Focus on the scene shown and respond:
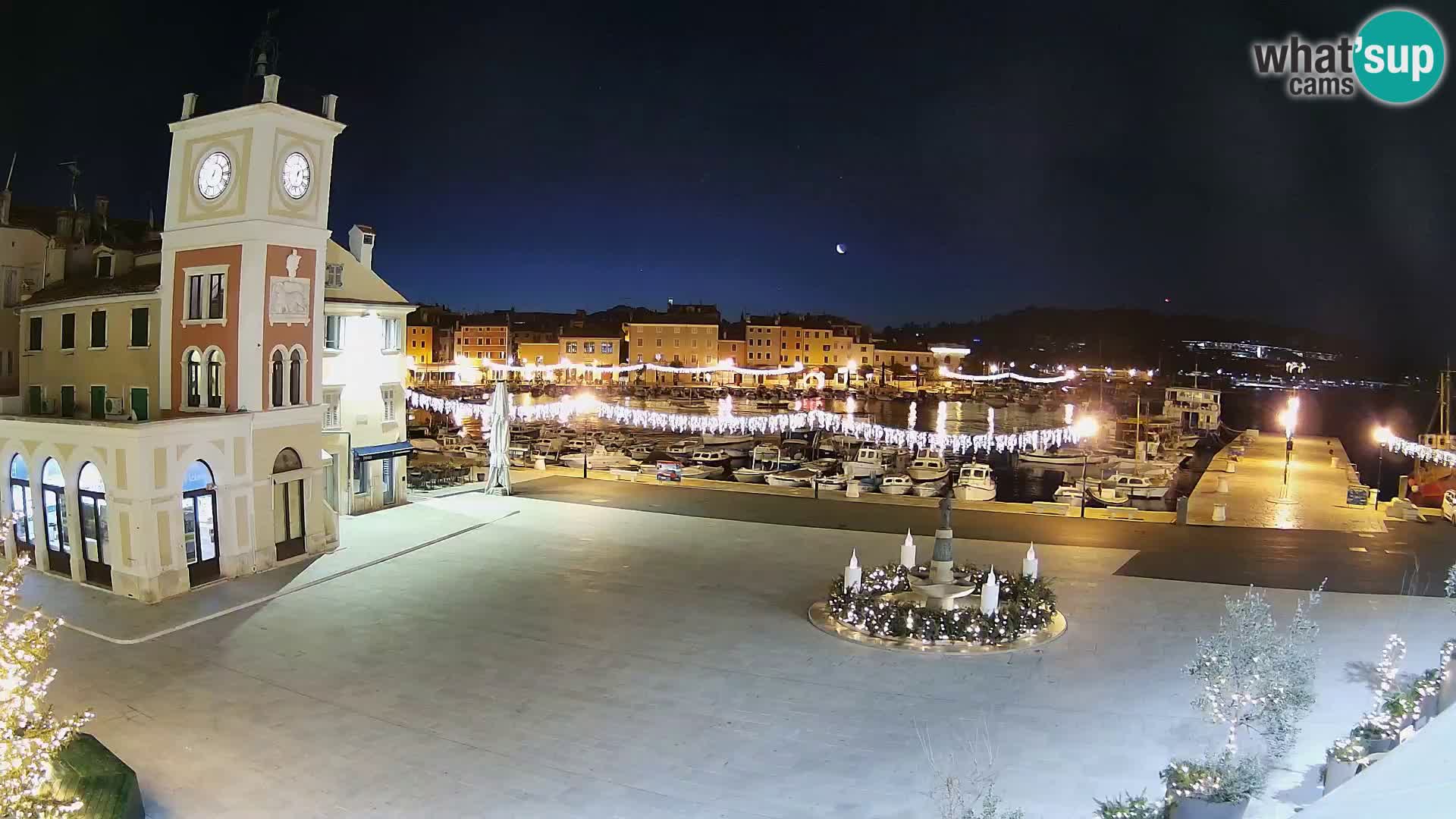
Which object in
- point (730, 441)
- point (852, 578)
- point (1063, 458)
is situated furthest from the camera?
point (730, 441)

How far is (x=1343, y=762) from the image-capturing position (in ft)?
26.7

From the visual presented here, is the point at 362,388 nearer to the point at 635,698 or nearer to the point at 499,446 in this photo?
the point at 499,446

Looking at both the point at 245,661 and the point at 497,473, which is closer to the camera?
the point at 245,661

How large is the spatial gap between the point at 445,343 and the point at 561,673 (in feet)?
384

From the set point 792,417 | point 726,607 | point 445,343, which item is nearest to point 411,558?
point 726,607

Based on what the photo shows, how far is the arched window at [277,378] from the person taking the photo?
18.4 metres

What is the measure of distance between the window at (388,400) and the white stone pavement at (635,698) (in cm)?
763

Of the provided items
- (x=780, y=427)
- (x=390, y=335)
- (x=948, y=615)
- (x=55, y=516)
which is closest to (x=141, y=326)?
(x=55, y=516)

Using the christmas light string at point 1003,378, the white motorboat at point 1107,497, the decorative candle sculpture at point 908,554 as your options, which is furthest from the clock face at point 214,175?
the christmas light string at point 1003,378

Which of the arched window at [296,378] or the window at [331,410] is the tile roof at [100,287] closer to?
the arched window at [296,378]

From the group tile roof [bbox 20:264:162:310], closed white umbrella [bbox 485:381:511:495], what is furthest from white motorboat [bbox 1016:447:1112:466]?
tile roof [bbox 20:264:162:310]

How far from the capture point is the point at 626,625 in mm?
14352

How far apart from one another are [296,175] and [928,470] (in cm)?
3418

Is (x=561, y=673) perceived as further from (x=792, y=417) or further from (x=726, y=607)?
(x=792, y=417)
